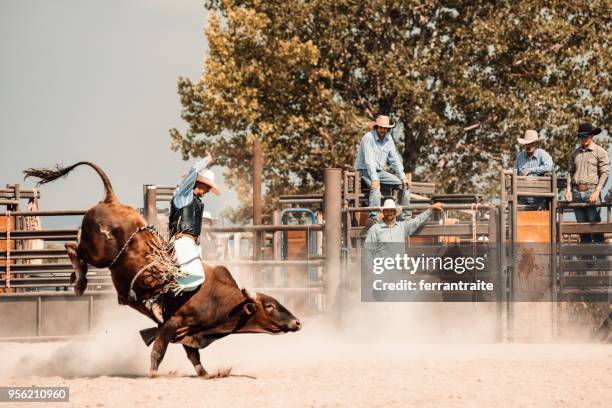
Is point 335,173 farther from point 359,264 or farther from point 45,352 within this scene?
point 45,352

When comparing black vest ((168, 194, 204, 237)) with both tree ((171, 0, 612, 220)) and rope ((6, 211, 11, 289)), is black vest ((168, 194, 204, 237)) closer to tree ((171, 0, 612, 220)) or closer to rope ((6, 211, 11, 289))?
rope ((6, 211, 11, 289))

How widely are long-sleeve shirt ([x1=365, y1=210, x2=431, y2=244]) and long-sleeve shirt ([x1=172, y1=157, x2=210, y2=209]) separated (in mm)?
3480

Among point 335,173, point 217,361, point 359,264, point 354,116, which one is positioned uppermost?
point 354,116

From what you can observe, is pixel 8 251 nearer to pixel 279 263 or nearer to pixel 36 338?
pixel 36 338

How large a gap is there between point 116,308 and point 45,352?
217 cm

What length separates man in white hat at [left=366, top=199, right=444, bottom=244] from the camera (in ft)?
44.8

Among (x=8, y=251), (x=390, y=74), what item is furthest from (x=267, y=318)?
→ (x=390, y=74)

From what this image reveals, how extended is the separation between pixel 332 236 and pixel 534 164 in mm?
3009

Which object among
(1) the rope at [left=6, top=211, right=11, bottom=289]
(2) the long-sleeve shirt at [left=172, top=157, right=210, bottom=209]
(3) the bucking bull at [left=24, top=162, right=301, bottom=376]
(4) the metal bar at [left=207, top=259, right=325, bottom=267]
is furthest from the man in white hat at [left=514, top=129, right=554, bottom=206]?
(1) the rope at [left=6, top=211, right=11, bottom=289]

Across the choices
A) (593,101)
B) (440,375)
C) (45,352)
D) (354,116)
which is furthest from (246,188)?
(440,375)

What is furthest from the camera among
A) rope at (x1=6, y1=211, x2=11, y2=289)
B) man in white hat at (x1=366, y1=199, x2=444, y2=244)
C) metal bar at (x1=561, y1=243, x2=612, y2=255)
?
rope at (x1=6, y1=211, x2=11, y2=289)

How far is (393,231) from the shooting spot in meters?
13.9

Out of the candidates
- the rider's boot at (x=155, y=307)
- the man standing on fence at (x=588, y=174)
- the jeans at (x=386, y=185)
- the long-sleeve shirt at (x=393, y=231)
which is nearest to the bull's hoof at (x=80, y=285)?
the rider's boot at (x=155, y=307)

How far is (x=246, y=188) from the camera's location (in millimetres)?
32781
